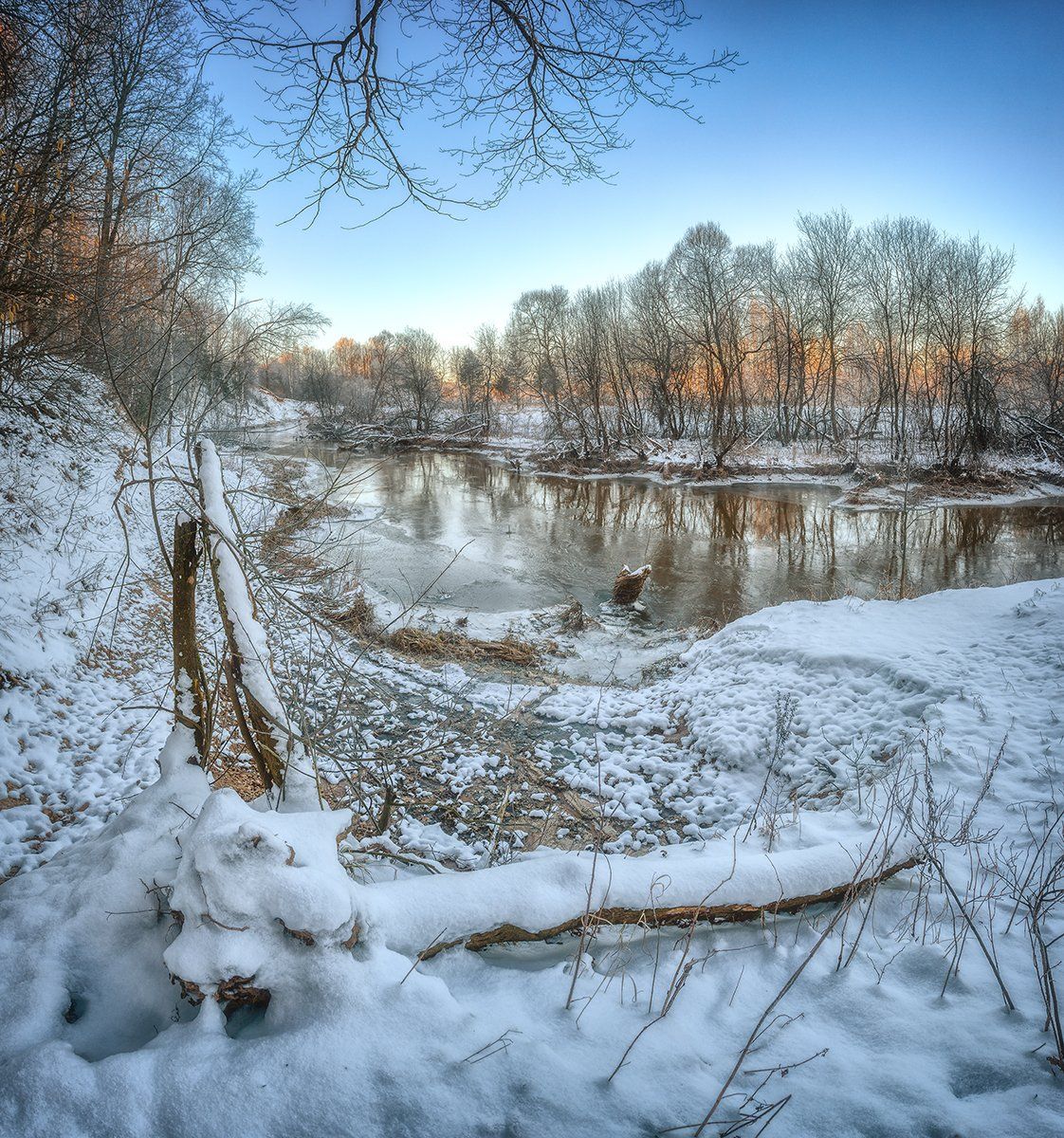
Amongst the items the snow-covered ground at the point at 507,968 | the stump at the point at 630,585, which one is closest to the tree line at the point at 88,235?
the snow-covered ground at the point at 507,968

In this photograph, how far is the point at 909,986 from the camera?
2314 millimetres

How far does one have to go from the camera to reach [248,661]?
2740mm

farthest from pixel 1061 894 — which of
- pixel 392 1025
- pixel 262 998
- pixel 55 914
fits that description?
pixel 55 914

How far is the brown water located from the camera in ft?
41.9

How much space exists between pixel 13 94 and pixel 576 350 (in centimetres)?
3587

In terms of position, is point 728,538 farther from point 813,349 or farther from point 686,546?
point 813,349

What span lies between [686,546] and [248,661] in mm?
15339

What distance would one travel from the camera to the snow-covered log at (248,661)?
270cm

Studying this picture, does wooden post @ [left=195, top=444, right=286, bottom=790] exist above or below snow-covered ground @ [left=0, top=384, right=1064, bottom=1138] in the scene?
above

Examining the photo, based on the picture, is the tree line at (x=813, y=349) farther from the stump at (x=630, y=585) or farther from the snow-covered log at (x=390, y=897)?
the snow-covered log at (x=390, y=897)

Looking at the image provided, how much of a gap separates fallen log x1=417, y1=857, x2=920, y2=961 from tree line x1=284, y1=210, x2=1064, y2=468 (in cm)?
2597

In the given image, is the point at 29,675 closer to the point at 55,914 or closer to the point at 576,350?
the point at 55,914

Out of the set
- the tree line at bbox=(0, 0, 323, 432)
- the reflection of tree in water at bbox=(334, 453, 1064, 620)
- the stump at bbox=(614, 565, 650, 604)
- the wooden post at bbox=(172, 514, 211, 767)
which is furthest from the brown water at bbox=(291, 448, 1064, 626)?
the wooden post at bbox=(172, 514, 211, 767)

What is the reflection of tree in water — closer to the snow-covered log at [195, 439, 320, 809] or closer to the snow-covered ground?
the snow-covered ground
